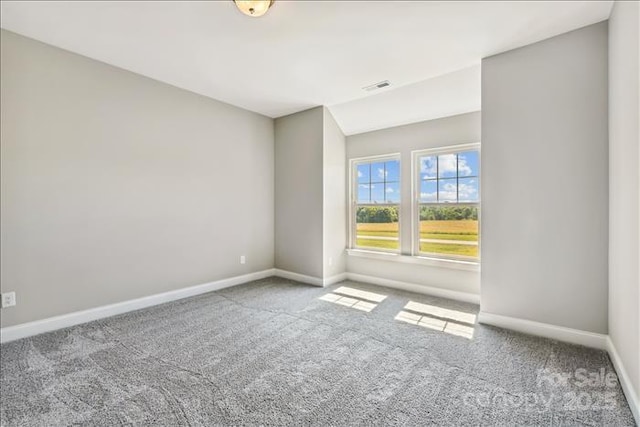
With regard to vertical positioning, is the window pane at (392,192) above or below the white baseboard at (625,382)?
above

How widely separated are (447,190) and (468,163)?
0.41 meters

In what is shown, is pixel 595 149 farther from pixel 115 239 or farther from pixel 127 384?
pixel 115 239

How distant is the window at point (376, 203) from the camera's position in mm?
4305

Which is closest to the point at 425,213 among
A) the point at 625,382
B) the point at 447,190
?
the point at 447,190

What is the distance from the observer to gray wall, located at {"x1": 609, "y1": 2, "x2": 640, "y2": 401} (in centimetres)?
167

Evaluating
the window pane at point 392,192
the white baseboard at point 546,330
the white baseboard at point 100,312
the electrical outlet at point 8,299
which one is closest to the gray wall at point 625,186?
the white baseboard at point 546,330

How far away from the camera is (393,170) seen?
4.33 metres

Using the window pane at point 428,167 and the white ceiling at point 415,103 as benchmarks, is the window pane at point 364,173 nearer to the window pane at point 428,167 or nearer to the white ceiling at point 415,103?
the white ceiling at point 415,103

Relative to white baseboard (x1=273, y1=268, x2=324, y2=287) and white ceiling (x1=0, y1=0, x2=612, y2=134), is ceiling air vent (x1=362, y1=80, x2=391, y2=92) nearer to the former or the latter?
white ceiling (x1=0, y1=0, x2=612, y2=134)

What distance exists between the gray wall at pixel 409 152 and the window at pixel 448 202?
0.42 ft

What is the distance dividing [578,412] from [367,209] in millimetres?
3228

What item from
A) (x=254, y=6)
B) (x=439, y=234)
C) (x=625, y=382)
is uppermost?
(x=254, y=6)

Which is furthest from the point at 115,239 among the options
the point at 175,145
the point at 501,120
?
the point at 501,120

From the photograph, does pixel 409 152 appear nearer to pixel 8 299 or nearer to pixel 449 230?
pixel 449 230
